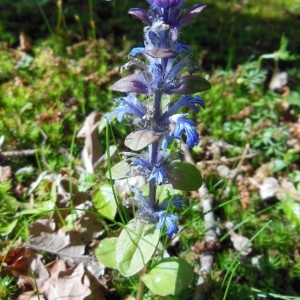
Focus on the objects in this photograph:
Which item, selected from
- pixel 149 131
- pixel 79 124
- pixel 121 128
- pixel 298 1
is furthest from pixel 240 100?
pixel 298 1

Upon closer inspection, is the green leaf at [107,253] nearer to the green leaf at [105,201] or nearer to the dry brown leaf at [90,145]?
the green leaf at [105,201]

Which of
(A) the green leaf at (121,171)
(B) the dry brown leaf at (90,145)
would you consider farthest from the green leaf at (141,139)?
(B) the dry brown leaf at (90,145)

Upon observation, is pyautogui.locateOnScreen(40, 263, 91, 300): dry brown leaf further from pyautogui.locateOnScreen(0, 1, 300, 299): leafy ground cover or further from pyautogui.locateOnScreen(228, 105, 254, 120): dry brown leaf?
pyautogui.locateOnScreen(228, 105, 254, 120): dry brown leaf

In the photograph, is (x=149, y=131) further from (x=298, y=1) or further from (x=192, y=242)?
(x=298, y=1)

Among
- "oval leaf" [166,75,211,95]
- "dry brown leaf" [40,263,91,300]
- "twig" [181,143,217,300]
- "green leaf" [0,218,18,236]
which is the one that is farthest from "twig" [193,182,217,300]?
"green leaf" [0,218,18,236]

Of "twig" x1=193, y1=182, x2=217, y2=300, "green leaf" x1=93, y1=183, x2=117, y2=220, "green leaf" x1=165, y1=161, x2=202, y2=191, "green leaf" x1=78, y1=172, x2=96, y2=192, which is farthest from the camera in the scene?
"green leaf" x1=78, y1=172, x2=96, y2=192
